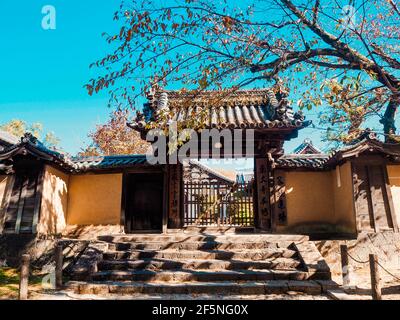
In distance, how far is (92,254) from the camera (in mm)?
8195

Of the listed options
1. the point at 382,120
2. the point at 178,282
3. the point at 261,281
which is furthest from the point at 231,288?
the point at 382,120

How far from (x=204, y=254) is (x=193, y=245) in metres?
0.57

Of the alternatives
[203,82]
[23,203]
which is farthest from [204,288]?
[23,203]

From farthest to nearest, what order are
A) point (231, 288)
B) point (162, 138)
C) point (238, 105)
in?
1. point (238, 105)
2. point (162, 138)
3. point (231, 288)

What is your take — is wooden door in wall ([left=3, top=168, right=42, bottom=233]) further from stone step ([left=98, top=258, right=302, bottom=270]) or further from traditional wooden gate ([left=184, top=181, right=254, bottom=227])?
traditional wooden gate ([left=184, top=181, right=254, bottom=227])

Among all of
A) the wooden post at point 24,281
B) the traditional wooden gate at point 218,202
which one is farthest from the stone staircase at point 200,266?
the traditional wooden gate at point 218,202

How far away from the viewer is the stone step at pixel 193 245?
28.6ft

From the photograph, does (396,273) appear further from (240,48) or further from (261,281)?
(240,48)

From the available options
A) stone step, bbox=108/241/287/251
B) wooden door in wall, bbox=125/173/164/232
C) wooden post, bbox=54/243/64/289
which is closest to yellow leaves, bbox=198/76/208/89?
stone step, bbox=108/241/287/251

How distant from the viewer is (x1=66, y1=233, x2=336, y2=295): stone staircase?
6.66m

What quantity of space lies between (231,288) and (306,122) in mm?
5846

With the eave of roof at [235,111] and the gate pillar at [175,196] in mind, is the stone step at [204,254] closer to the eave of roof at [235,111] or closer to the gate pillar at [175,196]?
the gate pillar at [175,196]

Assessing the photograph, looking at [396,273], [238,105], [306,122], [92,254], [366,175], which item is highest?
[238,105]

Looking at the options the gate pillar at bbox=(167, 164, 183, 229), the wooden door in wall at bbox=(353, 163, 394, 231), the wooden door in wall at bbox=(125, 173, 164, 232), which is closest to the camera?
the wooden door in wall at bbox=(353, 163, 394, 231)
